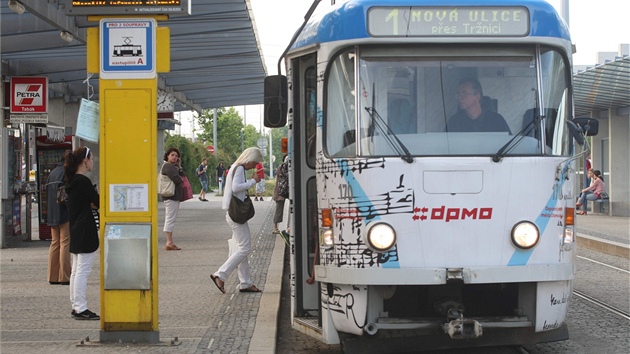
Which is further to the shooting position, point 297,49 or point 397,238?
point 297,49

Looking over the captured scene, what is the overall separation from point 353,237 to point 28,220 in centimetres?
1331

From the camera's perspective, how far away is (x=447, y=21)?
7.70 m

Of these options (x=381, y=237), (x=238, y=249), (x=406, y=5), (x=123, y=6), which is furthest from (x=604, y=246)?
(x=123, y=6)

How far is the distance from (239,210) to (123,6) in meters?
3.62

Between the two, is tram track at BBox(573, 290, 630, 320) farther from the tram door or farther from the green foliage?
the green foliage

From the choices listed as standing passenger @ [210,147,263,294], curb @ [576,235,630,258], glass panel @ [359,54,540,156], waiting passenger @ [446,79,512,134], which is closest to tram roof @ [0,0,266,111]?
standing passenger @ [210,147,263,294]

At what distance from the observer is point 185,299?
455 inches

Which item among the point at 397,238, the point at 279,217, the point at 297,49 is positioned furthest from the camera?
the point at 279,217

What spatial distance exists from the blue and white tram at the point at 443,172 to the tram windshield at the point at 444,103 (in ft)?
0.04

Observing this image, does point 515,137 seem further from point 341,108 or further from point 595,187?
point 595,187

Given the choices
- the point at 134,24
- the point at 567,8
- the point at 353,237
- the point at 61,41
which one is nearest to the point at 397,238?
the point at 353,237

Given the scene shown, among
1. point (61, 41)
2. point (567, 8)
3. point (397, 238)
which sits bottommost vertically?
point (397, 238)

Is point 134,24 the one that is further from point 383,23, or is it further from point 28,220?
point 28,220

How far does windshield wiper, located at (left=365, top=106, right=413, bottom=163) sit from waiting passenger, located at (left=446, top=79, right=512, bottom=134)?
399 millimetres
